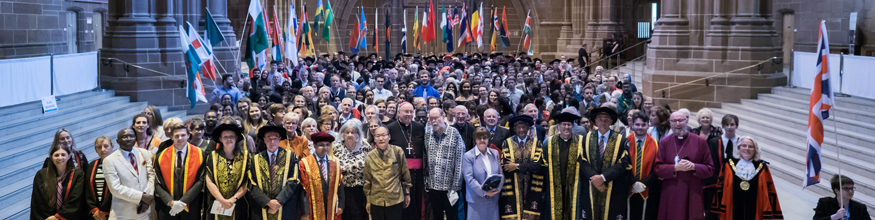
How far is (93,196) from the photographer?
7148 mm

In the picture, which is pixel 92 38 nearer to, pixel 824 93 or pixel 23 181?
pixel 23 181

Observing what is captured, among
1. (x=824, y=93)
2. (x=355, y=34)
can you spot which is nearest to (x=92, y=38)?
(x=355, y=34)

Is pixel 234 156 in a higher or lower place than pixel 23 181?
higher

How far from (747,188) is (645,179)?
3.10 feet

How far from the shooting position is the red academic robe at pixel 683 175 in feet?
25.1

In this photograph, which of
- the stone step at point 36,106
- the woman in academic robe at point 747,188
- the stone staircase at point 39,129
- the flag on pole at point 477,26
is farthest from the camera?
the flag on pole at point 477,26

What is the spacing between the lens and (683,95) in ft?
56.0

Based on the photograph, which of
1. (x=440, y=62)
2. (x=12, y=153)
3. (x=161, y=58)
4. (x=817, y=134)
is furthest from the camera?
(x=440, y=62)

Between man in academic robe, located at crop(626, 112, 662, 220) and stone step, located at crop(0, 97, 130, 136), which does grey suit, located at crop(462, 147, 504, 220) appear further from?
stone step, located at crop(0, 97, 130, 136)

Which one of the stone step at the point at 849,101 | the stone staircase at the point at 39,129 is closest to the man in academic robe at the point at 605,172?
the stone staircase at the point at 39,129

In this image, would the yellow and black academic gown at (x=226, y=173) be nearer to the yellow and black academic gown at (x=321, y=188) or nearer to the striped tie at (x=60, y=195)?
the yellow and black academic gown at (x=321, y=188)

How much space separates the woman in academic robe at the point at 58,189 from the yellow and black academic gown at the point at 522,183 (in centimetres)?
395

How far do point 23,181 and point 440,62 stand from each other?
12590 mm

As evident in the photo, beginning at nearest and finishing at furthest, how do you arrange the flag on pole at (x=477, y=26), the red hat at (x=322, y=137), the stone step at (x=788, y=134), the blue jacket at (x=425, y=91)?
the red hat at (x=322, y=137), the stone step at (x=788, y=134), the blue jacket at (x=425, y=91), the flag on pole at (x=477, y=26)
